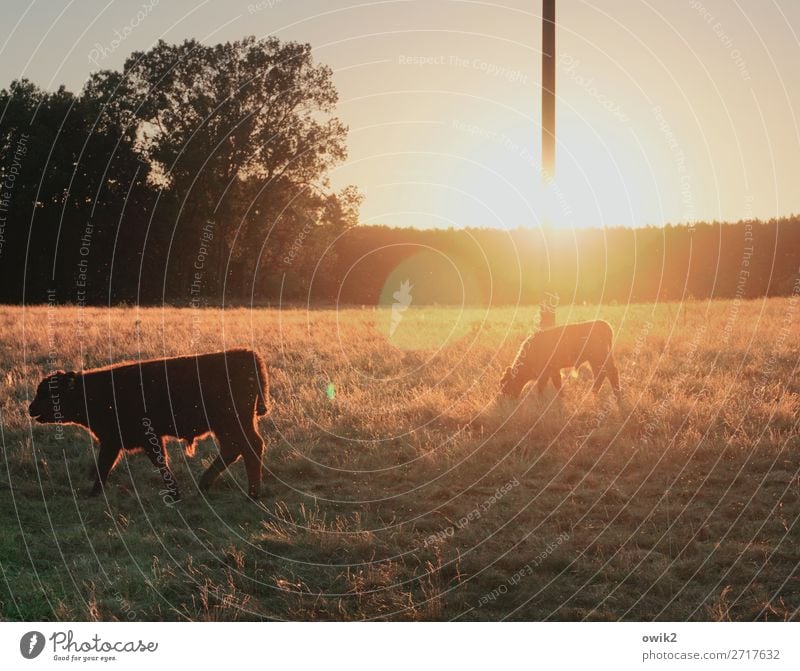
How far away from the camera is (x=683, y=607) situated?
6.41 m

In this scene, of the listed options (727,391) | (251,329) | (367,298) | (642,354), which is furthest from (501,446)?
(367,298)

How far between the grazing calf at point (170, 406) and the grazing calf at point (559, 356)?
525 centimetres

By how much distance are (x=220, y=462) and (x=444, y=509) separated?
2787mm

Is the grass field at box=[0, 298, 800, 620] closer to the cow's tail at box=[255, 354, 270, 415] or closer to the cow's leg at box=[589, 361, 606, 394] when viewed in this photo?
the cow's leg at box=[589, 361, 606, 394]

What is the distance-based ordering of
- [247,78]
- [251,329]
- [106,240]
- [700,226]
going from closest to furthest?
[251,329]
[247,78]
[106,240]
[700,226]

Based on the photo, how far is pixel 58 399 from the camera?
390 inches

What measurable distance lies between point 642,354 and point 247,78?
27.2 m

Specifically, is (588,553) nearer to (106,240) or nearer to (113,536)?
(113,536)

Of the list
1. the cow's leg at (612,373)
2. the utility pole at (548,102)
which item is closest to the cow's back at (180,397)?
the cow's leg at (612,373)

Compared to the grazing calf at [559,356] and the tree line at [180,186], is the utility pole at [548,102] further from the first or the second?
the tree line at [180,186]

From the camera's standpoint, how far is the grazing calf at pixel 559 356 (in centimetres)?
1380

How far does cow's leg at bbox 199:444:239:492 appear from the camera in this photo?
9750 millimetres

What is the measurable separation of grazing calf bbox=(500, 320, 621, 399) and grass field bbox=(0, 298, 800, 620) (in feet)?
1.36

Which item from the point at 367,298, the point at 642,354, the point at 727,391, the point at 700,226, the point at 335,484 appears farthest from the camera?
the point at 700,226
